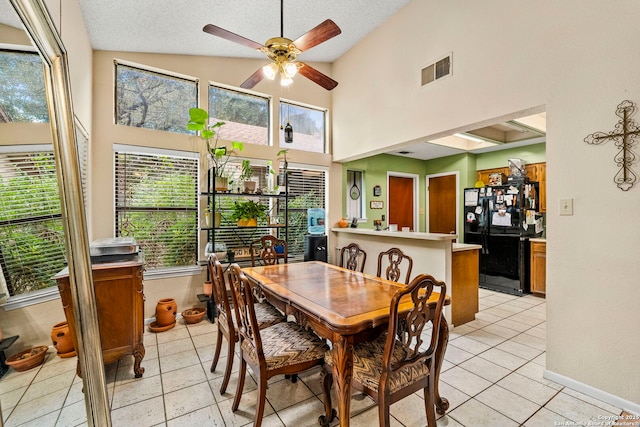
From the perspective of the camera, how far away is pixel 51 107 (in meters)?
1.41

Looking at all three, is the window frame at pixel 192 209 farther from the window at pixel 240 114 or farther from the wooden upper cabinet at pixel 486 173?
the wooden upper cabinet at pixel 486 173

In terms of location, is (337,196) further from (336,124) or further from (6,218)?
(6,218)

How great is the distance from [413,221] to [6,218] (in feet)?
21.3

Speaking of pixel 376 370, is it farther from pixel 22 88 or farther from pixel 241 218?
pixel 241 218

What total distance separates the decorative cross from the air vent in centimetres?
153

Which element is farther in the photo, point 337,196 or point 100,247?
point 337,196

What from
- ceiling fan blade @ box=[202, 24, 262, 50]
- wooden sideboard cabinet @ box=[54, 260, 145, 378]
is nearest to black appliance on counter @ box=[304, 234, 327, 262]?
wooden sideboard cabinet @ box=[54, 260, 145, 378]

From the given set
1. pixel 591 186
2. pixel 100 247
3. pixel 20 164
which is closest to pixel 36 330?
pixel 20 164

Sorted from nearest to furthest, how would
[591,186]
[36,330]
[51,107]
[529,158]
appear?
1. [36,330]
2. [51,107]
3. [591,186]
4. [529,158]

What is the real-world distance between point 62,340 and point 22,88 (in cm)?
120

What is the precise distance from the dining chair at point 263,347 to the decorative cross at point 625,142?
7.39 feet

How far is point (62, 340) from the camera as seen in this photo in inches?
58.7

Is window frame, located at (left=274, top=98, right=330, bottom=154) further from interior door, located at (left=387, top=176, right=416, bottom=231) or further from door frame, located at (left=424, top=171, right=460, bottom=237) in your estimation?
door frame, located at (left=424, top=171, right=460, bottom=237)

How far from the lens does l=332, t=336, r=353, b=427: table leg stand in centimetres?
146
